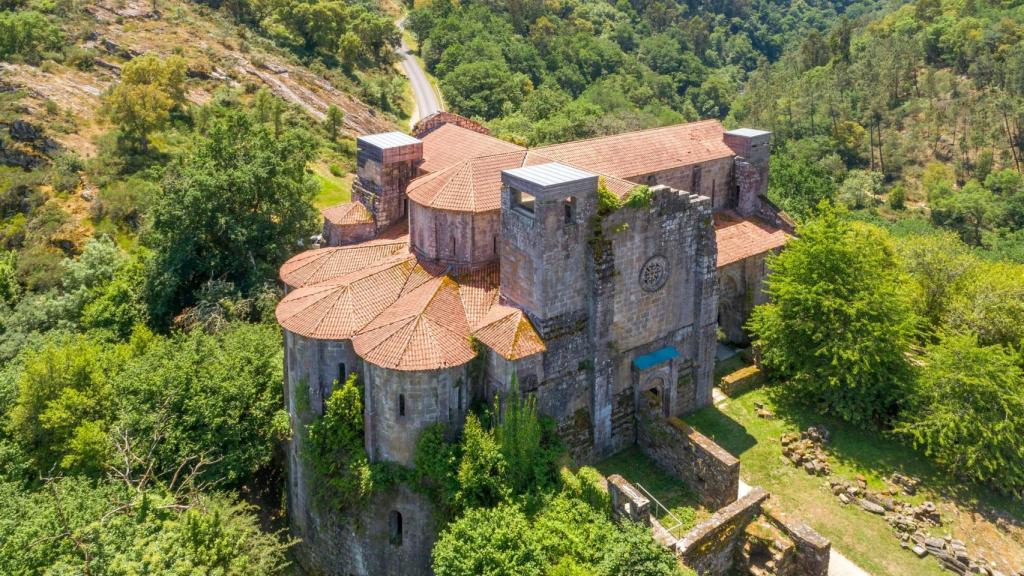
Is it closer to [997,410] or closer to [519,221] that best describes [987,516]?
[997,410]

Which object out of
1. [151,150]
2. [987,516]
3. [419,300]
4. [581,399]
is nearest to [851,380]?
[987,516]

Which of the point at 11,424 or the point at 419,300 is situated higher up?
the point at 419,300

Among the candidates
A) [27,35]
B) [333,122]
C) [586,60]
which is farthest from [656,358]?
[586,60]

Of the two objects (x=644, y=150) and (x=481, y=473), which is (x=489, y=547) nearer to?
(x=481, y=473)

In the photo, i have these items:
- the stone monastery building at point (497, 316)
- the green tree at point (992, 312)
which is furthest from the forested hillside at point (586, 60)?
the green tree at point (992, 312)

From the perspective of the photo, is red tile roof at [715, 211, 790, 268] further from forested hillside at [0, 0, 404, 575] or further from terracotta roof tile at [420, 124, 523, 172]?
forested hillside at [0, 0, 404, 575]

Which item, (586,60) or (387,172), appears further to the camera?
(586,60)

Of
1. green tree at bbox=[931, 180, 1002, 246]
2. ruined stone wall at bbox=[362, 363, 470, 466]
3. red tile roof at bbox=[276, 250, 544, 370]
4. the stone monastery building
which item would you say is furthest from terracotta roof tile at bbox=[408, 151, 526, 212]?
green tree at bbox=[931, 180, 1002, 246]
